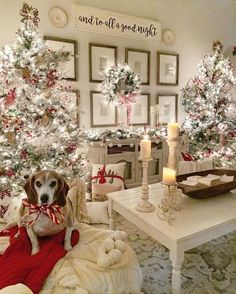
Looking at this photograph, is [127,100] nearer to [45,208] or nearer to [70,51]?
[70,51]

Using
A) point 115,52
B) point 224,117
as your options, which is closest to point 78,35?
point 115,52

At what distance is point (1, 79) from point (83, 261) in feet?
7.16

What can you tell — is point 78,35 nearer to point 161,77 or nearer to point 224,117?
point 161,77

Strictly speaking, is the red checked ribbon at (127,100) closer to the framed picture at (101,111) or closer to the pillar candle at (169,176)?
the framed picture at (101,111)

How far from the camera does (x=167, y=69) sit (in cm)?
446

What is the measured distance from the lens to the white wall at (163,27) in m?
3.39

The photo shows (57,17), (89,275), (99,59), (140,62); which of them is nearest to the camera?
(89,275)

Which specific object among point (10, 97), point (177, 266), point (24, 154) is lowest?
point (177, 266)

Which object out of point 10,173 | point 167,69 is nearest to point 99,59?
point 167,69

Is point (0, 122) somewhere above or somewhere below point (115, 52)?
below

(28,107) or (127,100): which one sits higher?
(127,100)

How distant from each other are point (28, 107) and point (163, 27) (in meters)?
2.84

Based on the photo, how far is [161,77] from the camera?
14.5ft

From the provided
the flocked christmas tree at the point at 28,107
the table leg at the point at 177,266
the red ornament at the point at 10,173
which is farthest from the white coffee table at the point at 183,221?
the red ornament at the point at 10,173
